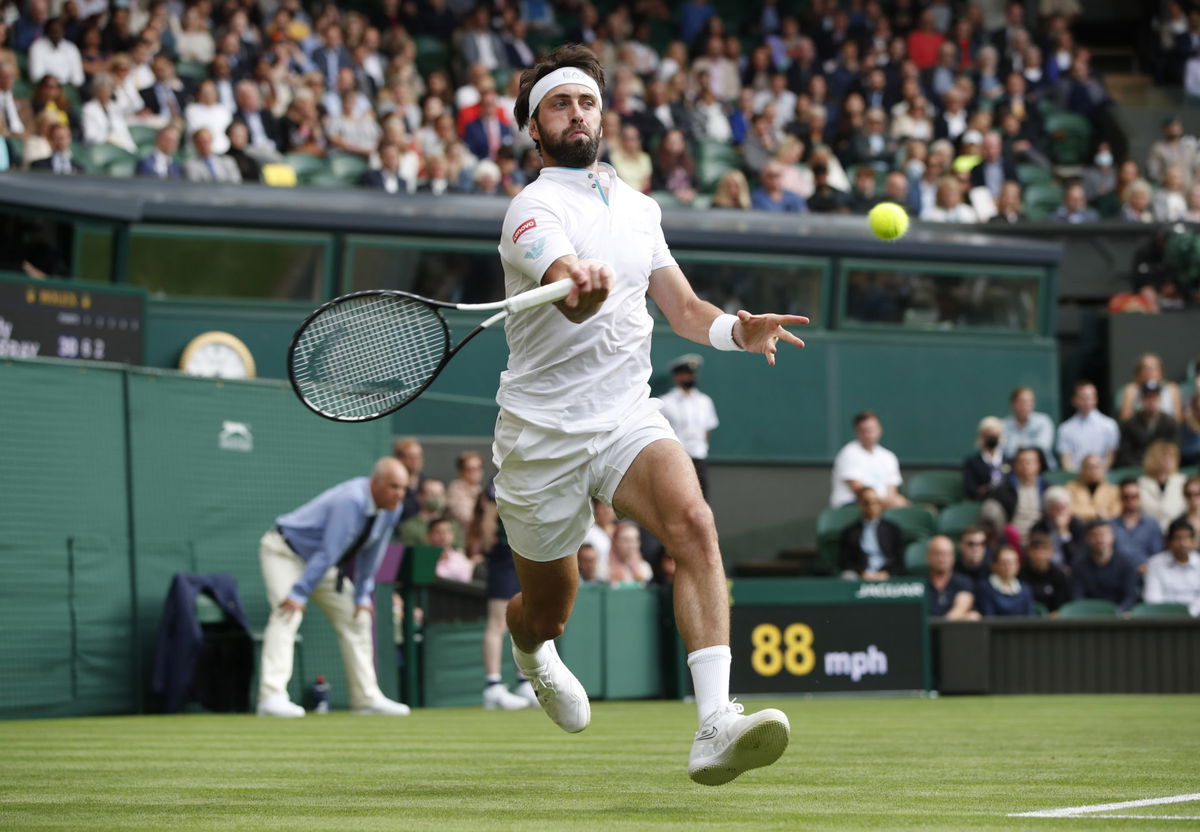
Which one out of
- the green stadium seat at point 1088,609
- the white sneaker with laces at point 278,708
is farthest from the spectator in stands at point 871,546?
the white sneaker with laces at point 278,708

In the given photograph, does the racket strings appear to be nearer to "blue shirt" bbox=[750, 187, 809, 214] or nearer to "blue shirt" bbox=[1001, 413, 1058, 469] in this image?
"blue shirt" bbox=[1001, 413, 1058, 469]

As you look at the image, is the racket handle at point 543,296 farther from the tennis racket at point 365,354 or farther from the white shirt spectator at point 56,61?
the white shirt spectator at point 56,61

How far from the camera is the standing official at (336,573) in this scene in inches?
506

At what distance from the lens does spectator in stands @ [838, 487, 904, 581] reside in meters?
16.8

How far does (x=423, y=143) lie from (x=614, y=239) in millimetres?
14596

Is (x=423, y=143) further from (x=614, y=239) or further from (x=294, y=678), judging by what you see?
(x=614, y=239)

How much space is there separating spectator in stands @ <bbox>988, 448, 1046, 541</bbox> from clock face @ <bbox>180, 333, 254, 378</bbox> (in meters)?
7.51

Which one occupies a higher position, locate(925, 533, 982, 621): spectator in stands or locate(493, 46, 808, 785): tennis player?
locate(493, 46, 808, 785): tennis player

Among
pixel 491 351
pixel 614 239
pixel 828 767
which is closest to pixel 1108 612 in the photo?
pixel 491 351

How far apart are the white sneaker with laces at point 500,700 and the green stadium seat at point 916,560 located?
14.6ft

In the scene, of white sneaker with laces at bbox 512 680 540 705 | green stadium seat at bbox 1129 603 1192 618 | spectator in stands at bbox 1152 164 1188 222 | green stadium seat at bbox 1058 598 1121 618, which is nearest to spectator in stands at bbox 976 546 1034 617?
green stadium seat at bbox 1058 598 1121 618

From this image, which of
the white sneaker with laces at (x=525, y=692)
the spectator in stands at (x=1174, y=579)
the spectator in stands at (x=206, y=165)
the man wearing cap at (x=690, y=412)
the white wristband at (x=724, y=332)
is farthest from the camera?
the spectator in stands at (x=206, y=165)

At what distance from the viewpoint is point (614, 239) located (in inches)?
236

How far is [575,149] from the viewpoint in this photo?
6.07 m
